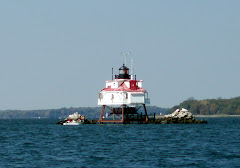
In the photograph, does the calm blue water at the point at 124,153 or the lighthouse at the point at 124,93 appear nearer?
the calm blue water at the point at 124,153

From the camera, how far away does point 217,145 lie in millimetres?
62719

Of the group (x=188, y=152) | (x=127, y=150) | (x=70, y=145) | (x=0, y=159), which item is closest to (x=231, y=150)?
(x=188, y=152)

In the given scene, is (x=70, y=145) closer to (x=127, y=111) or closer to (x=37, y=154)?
(x=37, y=154)

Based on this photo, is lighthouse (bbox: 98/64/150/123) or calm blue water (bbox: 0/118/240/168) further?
lighthouse (bbox: 98/64/150/123)

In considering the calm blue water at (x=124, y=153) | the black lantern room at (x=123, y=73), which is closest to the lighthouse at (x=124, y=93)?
the black lantern room at (x=123, y=73)

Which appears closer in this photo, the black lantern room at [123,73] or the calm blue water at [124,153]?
the calm blue water at [124,153]

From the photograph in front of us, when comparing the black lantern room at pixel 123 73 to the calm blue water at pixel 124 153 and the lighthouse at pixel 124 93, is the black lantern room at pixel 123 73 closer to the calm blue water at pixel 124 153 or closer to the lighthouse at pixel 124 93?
the lighthouse at pixel 124 93

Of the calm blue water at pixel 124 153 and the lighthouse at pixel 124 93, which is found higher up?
the lighthouse at pixel 124 93

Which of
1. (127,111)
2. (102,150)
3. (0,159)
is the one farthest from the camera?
(127,111)

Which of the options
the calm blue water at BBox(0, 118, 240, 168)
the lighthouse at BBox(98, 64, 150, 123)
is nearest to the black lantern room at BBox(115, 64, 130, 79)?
the lighthouse at BBox(98, 64, 150, 123)

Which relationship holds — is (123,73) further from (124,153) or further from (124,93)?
(124,153)

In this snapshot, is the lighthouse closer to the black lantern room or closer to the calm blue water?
the black lantern room

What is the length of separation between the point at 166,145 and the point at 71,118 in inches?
2474

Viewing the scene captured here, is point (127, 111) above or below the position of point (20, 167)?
above
